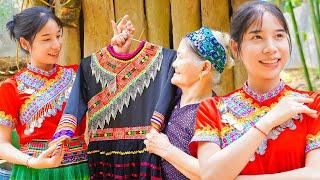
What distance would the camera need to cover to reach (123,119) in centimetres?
257

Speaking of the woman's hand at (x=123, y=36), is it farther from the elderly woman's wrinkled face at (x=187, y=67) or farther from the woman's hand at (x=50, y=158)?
the woman's hand at (x=50, y=158)

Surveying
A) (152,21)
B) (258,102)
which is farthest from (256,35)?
(152,21)

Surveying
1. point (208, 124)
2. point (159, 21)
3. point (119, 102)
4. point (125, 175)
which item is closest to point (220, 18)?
point (159, 21)

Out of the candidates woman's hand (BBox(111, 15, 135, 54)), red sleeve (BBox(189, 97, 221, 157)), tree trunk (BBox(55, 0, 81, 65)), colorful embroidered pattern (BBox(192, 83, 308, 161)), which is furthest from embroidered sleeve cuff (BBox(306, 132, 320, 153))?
tree trunk (BBox(55, 0, 81, 65))

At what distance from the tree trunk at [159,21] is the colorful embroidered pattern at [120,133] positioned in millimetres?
905

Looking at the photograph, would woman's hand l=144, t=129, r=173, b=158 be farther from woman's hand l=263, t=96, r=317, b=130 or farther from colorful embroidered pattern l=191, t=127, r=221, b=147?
woman's hand l=263, t=96, r=317, b=130

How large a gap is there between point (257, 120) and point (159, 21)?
1.63 meters

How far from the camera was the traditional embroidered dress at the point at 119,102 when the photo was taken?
2533mm

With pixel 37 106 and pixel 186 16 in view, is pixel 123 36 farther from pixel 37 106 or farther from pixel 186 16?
pixel 186 16

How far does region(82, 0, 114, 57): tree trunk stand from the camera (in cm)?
336

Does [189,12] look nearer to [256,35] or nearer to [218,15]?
[218,15]

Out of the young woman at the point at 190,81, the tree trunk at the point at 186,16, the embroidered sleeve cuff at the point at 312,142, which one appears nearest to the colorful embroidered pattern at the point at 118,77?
the young woman at the point at 190,81

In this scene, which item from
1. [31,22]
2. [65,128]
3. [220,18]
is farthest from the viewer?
[220,18]

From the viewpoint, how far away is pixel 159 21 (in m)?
→ 3.32
